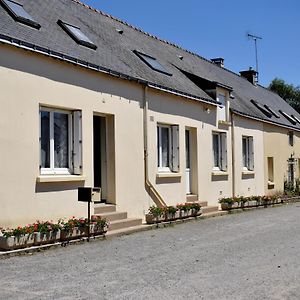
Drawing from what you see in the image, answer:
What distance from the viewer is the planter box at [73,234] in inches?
404

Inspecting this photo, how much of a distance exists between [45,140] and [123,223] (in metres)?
2.79

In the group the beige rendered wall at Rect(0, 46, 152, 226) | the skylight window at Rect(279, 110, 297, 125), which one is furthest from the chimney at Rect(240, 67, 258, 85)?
the beige rendered wall at Rect(0, 46, 152, 226)

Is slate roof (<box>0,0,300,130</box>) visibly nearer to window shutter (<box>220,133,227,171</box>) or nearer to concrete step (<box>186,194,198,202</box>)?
Answer: window shutter (<box>220,133,227,171</box>)

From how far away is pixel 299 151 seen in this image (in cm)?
2977

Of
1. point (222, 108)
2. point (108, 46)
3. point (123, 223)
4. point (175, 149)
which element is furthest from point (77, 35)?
point (222, 108)

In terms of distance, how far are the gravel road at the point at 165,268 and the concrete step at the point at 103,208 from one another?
1170mm

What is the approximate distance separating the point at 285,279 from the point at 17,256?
4.50 metres

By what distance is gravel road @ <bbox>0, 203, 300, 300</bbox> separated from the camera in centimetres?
661

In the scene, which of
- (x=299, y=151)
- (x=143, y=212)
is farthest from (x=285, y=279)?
(x=299, y=151)

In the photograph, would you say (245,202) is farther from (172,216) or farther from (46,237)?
(46,237)

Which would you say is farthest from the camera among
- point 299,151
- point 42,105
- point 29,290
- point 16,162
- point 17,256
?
point 299,151

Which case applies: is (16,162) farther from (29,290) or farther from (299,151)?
(299,151)

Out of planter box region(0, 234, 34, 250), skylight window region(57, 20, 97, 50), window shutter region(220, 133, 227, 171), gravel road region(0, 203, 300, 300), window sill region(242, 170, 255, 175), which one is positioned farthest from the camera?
window sill region(242, 170, 255, 175)

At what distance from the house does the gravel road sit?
1758 millimetres
